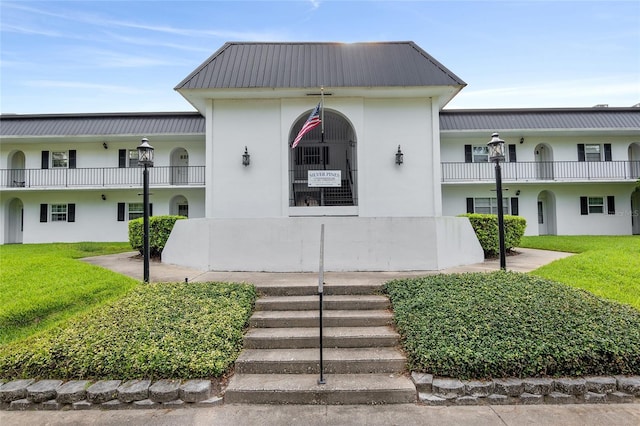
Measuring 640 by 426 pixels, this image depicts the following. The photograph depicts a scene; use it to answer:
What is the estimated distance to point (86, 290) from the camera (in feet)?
18.5

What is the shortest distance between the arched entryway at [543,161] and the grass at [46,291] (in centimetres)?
1939

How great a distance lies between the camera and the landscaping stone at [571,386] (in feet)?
11.2

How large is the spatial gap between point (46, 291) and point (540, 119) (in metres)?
20.5

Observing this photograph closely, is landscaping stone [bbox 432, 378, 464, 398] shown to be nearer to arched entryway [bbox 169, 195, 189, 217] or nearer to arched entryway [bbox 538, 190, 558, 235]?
arched entryway [bbox 169, 195, 189, 217]

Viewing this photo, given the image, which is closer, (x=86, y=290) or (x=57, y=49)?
(x=86, y=290)

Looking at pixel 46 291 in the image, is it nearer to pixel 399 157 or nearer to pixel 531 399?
pixel 531 399

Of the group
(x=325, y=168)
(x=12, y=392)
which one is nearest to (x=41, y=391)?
(x=12, y=392)

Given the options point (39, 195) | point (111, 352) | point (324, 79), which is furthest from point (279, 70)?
point (39, 195)

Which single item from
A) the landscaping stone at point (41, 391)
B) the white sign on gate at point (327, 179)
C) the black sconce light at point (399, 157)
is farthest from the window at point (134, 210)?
the landscaping stone at point (41, 391)

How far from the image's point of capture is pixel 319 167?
14391 mm

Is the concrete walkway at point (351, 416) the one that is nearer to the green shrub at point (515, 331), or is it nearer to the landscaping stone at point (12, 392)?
the landscaping stone at point (12, 392)

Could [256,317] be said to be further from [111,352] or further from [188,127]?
[188,127]

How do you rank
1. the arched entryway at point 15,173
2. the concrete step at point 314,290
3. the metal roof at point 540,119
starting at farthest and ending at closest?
the arched entryway at point 15,173
the metal roof at point 540,119
the concrete step at point 314,290

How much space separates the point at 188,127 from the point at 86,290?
12.3 m
